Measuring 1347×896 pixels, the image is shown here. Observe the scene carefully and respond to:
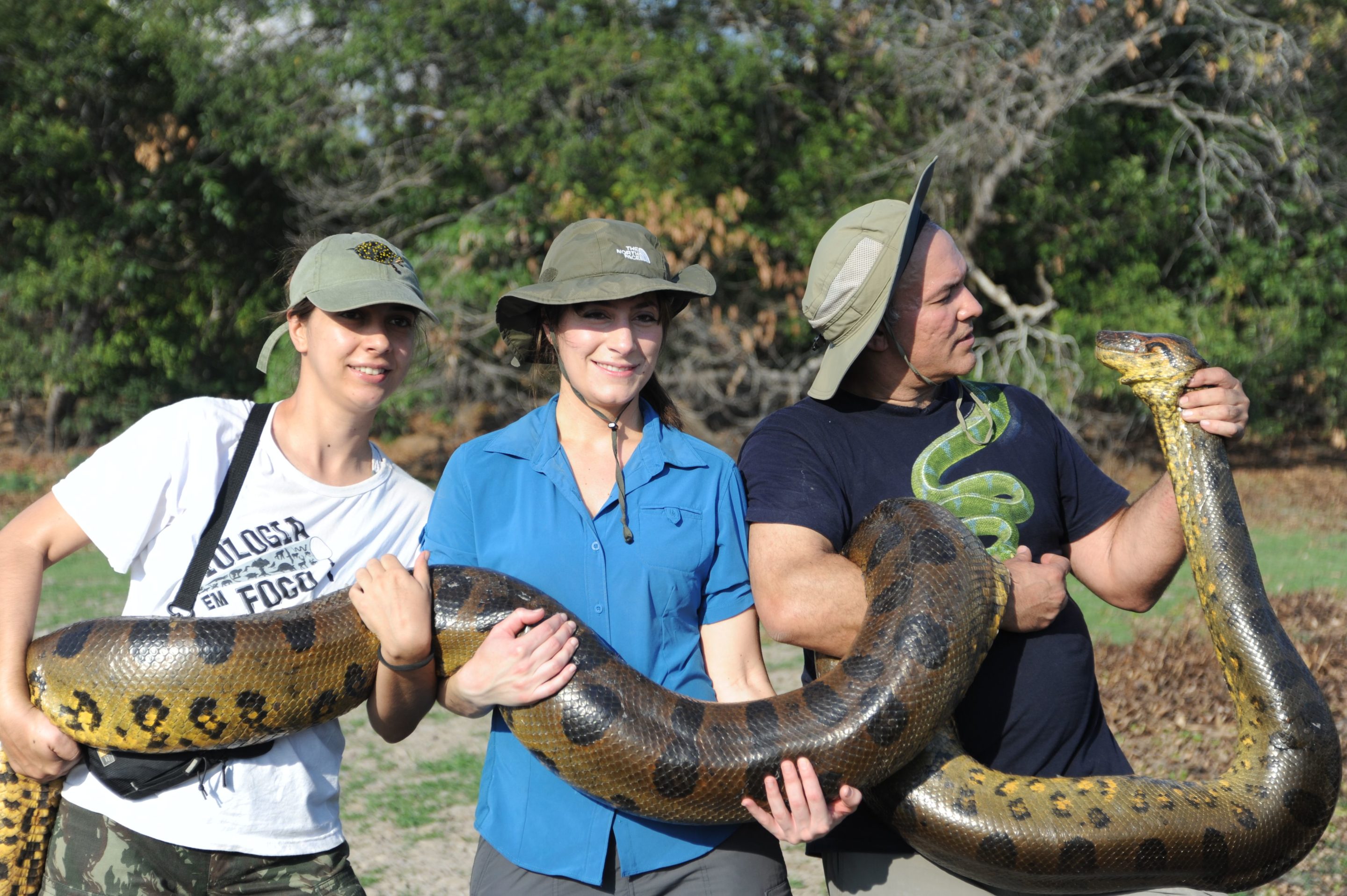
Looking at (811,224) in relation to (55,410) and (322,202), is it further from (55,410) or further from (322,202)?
(55,410)

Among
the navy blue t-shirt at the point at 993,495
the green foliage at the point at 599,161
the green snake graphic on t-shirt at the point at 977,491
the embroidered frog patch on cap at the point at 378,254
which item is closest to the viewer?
the navy blue t-shirt at the point at 993,495

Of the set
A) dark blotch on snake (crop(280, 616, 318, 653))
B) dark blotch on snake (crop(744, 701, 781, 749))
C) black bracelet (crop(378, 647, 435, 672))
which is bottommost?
dark blotch on snake (crop(744, 701, 781, 749))

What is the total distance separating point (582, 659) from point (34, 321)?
21859 millimetres

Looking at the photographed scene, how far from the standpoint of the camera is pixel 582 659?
291cm

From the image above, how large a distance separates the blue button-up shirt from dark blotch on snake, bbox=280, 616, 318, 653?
1.33 ft

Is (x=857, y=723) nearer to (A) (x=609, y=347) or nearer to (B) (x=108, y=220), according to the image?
(A) (x=609, y=347)

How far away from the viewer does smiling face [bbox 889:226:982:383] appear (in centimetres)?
333

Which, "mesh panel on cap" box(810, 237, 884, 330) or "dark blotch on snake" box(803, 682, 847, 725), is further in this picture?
"mesh panel on cap" box(810, 237, 884, 330)

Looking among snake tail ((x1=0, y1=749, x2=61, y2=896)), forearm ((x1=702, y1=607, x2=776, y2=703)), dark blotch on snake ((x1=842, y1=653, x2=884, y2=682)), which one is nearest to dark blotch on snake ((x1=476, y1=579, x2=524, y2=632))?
forearm ((x1=702, y1=607, x2=776, y2=703))

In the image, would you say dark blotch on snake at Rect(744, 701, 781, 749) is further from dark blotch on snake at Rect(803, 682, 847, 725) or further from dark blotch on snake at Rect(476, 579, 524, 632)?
dark blotch on snake at Rect(476, 579, 524, 632)

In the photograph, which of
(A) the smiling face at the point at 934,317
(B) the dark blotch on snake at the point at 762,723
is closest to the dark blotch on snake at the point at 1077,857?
(B) the dark blotch on snake at the point at 762,723

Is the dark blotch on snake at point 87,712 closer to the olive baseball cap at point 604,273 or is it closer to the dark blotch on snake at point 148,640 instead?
the dark blotch on snake at point 148,640

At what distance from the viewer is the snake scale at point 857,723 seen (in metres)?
2.84

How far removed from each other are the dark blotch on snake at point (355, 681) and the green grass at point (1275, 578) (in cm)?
747
